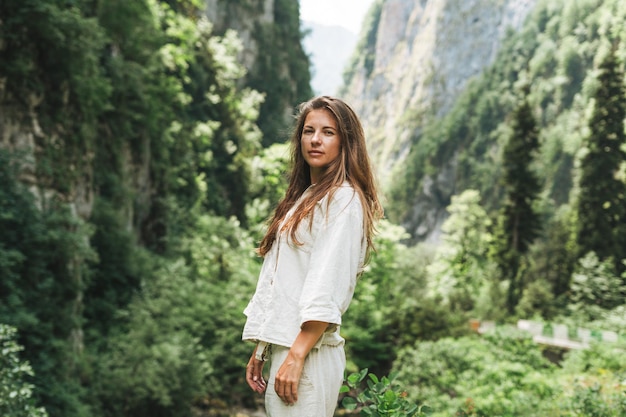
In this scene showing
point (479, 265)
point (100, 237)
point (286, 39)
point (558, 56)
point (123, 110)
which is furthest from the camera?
point (558, 56)

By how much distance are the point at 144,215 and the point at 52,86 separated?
10222 millimetres

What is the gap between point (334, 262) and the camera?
1.94 m

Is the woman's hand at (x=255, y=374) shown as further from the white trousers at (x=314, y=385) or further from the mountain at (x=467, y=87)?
the mountain at (x=467, y=87)

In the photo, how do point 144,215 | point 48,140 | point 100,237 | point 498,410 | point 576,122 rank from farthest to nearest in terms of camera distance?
1. point 576,122
2. point 144,215
3. point 100,237
4. point 48,140
5. point 498,410

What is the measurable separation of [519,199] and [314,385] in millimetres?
31811

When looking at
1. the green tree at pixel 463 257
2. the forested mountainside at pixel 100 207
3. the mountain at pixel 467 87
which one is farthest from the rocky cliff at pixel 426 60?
the forested mountainside at pixel 100 207

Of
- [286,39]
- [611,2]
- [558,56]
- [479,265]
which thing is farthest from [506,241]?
[558,56]

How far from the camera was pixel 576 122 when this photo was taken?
61531mm

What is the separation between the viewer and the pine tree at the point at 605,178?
29.2 metres

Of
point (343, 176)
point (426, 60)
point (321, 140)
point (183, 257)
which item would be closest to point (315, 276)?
point (343, 176)

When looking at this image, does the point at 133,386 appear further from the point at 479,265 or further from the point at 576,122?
the point at 576,122

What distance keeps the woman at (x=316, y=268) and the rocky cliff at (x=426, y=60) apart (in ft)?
301

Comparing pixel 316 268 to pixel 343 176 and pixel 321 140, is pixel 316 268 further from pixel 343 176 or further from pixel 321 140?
pixel 321 140

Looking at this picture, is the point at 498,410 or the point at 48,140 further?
the point at 48,140
